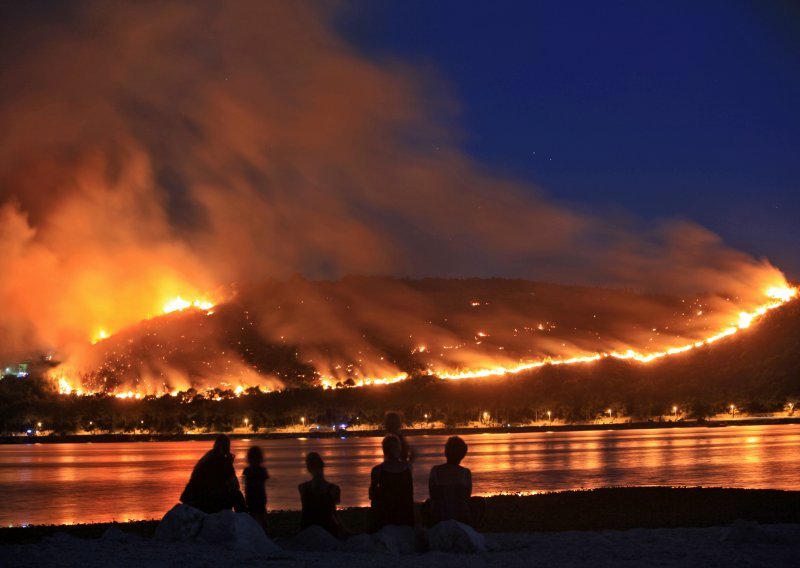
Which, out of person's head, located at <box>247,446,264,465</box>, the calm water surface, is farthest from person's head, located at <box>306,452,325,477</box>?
the calm water surface

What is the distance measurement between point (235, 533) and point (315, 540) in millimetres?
1202

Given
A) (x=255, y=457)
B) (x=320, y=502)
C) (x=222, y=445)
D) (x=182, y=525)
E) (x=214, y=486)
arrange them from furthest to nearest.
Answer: (x=255, y=457), (x=214, y=486), (x=222, y=445), (x=320, y=502), (x=182, y=525)

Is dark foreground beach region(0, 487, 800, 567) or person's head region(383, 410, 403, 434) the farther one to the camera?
person's head region(383, 410, 403, 434)

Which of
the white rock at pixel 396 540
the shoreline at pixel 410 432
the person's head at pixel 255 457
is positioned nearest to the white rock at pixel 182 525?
the person's head at pixel 255 457

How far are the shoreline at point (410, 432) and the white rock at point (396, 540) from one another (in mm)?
124978

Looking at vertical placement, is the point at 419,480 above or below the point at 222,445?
below

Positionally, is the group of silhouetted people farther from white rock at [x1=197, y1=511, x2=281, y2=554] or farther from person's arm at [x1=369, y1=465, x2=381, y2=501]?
white rock at [x1=197, y1=511, x2=281, y2=554]

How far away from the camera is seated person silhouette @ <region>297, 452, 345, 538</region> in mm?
15484

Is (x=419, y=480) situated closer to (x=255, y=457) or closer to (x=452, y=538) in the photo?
(x=255, y=457)

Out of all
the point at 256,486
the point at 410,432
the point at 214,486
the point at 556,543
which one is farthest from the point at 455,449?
the point at 410,432

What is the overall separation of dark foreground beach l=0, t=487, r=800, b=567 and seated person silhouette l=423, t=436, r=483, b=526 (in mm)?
687

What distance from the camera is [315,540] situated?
50.7ft

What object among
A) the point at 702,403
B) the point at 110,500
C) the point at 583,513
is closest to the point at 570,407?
the point at 702,403

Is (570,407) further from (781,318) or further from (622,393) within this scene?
(781,318)
